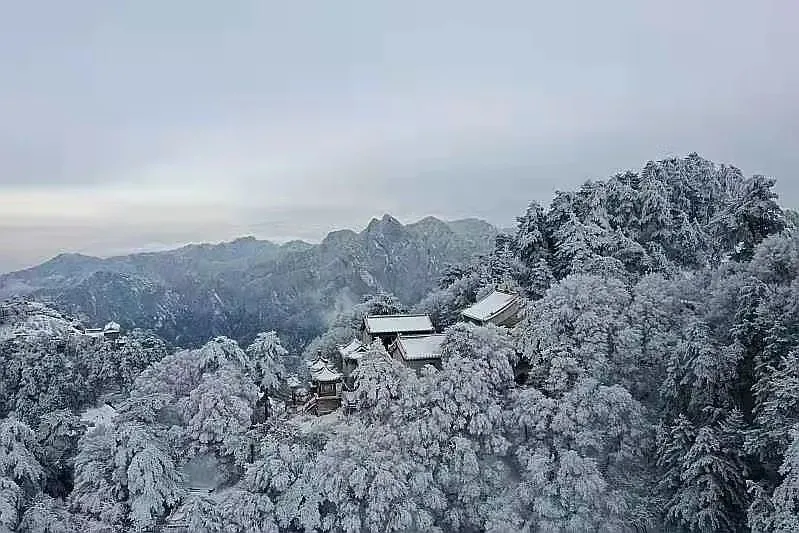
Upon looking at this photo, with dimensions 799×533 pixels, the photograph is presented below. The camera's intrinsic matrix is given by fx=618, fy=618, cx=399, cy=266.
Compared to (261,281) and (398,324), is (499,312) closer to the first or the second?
(398,324)

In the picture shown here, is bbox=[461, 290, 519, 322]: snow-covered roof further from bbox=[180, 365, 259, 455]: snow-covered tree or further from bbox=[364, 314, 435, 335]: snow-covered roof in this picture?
bbox=[180, 365, 259, 455]: snow-covered tree

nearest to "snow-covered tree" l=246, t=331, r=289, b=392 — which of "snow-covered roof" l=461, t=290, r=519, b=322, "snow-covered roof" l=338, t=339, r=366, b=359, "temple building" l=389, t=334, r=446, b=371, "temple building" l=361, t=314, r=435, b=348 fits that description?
"snow-covered roof" l=338, t=339, r=366, b=359

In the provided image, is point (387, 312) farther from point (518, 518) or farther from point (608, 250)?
point (518, 518)

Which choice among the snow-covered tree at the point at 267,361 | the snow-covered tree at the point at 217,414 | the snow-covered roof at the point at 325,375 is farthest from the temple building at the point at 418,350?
the snow-covered tree at the point at 217,414

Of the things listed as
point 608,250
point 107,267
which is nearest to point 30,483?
point 608,250

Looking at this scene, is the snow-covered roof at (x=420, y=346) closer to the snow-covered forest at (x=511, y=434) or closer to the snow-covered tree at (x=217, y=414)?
the snow-covered forest at (x=511, y=434)

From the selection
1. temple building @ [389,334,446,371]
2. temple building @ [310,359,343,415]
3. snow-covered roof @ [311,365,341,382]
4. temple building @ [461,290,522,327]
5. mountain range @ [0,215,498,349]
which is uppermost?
temple building @ [461,290,522,327]
